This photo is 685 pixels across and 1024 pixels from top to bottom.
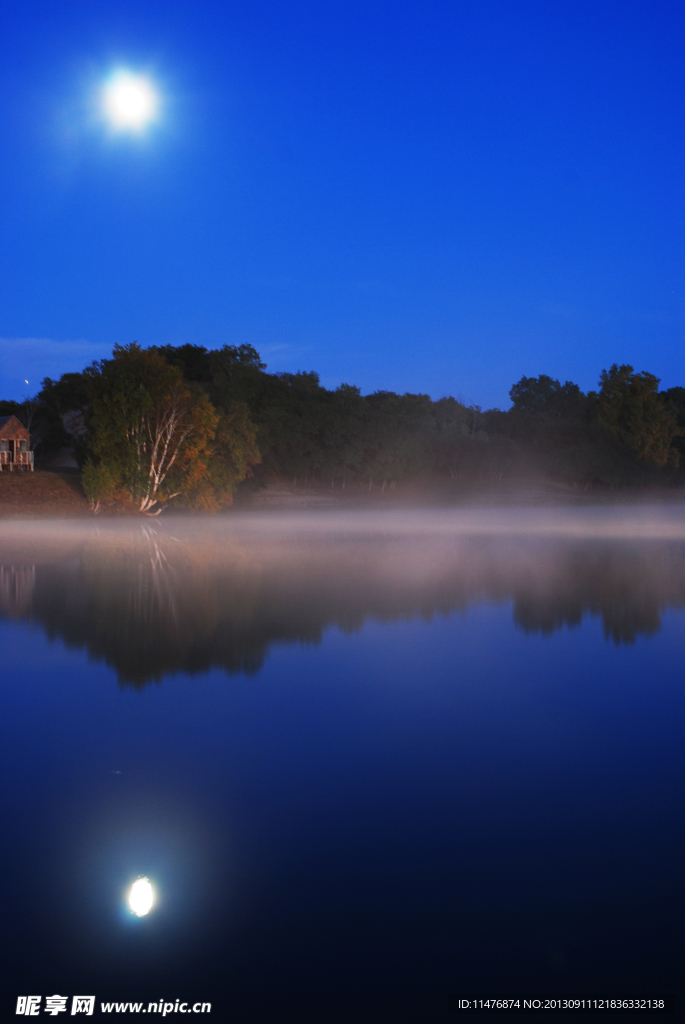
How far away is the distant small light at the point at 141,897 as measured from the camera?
3787mm

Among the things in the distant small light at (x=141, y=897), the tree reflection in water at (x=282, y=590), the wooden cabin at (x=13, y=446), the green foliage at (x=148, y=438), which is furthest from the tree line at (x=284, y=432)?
the distant small light at (x=141, y=897)

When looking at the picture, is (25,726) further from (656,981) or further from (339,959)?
(656,981)

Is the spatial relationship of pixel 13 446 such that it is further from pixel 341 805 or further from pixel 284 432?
pixel 341 805

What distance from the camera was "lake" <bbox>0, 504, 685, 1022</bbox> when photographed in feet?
11.3

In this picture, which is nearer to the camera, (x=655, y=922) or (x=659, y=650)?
(x=655, y=922)

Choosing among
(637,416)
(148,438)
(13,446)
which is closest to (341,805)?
(148,438)

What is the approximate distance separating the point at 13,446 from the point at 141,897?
45550 millimetres

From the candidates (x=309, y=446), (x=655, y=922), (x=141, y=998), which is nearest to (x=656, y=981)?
(x=655, y=922)

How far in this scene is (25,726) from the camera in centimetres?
642

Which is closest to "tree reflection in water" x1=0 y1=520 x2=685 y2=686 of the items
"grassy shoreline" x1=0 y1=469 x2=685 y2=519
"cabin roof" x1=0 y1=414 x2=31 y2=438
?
"grassy shoreline" x1=0 y1=469 x2=685 y2=519

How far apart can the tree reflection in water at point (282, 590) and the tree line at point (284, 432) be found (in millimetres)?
15602

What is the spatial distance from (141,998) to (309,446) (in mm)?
53812

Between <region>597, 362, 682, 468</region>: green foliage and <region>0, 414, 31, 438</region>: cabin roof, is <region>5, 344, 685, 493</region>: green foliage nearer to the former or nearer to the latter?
<region>597, 362, 682, 468</region>: green foliage

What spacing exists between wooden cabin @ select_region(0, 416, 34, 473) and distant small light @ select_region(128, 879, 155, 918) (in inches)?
1707
